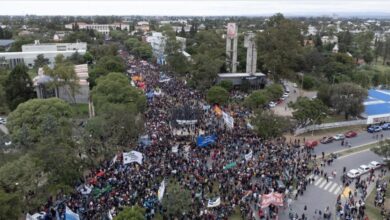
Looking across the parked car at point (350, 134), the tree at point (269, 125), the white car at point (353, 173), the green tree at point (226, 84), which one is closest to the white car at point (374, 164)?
the white car at point (353, 173)

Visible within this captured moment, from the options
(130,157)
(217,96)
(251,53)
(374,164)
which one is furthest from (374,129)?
(130,157)

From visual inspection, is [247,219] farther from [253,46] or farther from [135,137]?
[253,46]

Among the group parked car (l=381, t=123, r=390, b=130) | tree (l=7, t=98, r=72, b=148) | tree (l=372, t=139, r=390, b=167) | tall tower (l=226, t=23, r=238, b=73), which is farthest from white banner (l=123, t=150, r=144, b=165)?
tall tower (l=226, t=23, r=238, b=73)

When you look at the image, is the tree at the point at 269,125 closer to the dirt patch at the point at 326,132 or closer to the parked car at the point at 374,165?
the dirt patch at the point at 326,132

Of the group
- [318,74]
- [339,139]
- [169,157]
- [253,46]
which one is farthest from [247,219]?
[318,74]

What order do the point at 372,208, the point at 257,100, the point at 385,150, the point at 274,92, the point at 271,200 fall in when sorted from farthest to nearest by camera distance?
the point at 274,92
the point at 257,100
the point at 385,150
the point at 372,208
the point at 271,200

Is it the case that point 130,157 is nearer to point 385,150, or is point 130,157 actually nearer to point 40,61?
point 385,150

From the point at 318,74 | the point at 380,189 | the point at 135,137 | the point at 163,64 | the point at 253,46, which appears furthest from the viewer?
the point at 163,64
